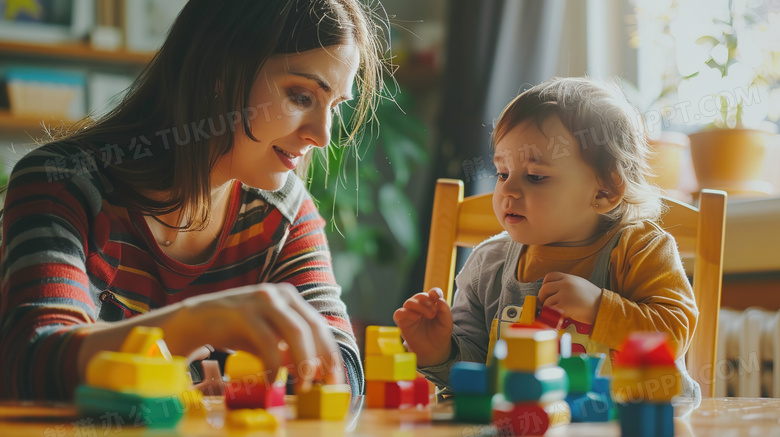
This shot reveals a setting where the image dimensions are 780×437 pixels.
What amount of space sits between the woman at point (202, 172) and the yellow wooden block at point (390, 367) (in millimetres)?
196

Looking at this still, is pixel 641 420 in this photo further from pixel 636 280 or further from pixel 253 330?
pixel 636 280

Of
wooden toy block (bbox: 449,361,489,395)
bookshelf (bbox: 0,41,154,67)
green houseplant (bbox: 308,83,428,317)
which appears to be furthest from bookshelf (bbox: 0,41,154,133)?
wooden toy block (bbox: 449,361,489,395)

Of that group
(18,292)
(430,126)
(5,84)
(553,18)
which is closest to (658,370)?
(18,292)

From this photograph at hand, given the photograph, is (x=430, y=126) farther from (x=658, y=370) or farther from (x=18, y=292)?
(x=658, y=370)

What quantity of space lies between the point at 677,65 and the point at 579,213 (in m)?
1.25

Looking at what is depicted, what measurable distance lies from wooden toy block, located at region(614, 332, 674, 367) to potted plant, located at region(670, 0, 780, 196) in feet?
4.63

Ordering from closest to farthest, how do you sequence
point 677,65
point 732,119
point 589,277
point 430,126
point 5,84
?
point 589,277
point 732,119
point 677,65
point 5,84
point 430,126

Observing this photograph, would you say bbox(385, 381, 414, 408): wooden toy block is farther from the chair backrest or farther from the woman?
the chair backrest

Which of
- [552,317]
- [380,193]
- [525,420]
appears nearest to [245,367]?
[525,420]

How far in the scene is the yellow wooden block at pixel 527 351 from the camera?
0.50 m

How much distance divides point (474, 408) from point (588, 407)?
0.11m

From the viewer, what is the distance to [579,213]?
0.99 metres

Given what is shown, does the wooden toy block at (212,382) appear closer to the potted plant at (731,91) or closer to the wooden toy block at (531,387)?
the wooden toy block at (531,387)

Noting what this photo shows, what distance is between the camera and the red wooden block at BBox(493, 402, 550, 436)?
1.66 feet
